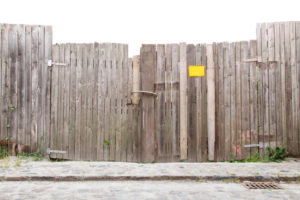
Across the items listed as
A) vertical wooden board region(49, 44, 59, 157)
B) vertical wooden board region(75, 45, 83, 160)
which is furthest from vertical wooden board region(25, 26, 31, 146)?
vertical wooden board region(75, 45, 83, 160)

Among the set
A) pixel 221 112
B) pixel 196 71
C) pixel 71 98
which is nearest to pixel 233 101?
pixel 221 112

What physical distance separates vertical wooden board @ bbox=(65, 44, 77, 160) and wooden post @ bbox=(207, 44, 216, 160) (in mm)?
3021

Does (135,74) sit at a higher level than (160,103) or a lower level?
higher

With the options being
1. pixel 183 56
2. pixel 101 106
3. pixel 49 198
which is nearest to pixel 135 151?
pixel 101 106

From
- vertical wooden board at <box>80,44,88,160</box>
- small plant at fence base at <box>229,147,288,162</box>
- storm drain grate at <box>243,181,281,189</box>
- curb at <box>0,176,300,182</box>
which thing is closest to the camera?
storm drain grate at <box>243,181,281,189</box>

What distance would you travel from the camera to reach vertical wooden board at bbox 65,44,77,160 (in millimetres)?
6411

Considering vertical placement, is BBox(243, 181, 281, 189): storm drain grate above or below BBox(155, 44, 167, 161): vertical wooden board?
below

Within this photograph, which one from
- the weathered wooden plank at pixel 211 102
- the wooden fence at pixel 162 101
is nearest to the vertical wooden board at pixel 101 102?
the wooden fence at pixel 162 101

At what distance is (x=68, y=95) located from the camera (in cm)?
645

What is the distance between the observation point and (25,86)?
6.54m

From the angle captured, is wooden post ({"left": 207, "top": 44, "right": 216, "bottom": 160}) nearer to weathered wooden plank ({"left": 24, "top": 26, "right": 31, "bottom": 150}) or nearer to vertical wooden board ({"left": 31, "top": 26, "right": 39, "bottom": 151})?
vertical wooden board ({"left": 31, "top": 26, "right": 39, "bottom": 151})

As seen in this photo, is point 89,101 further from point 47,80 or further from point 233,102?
point 233,102

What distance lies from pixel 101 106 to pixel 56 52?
5.41ft

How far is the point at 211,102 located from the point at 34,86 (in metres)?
4.05
